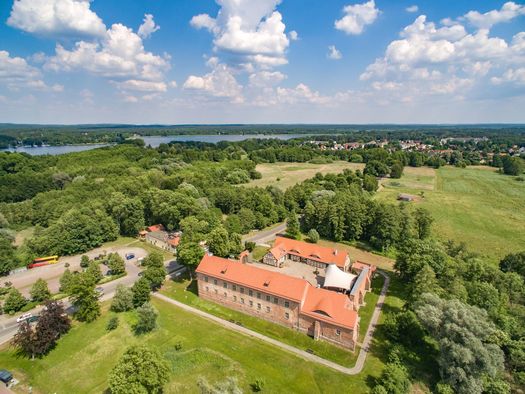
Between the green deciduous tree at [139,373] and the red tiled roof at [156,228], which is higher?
the green deciduous tree at [139,373]

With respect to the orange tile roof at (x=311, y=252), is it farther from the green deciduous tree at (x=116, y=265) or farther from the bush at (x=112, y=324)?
the bush at (x=112, y=324)

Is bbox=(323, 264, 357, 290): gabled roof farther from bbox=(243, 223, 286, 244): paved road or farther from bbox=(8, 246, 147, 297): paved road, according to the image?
bbox=(8, 246, 147, 297): paved road

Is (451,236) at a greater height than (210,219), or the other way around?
(210,219)

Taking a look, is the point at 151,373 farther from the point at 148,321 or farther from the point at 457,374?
the point at 457,374

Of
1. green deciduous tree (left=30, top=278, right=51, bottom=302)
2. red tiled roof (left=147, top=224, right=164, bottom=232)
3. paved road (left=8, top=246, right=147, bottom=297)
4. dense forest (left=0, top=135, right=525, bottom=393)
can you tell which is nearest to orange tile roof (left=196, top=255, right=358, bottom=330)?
dense forest (left=0, top=135, right=525, bottom=393)

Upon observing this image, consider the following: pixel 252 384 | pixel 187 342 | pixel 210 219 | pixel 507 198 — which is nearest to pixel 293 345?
pixel 252 384

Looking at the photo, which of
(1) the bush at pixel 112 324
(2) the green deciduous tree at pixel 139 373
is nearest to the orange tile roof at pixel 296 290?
(1) the bush at pixel 112 324
